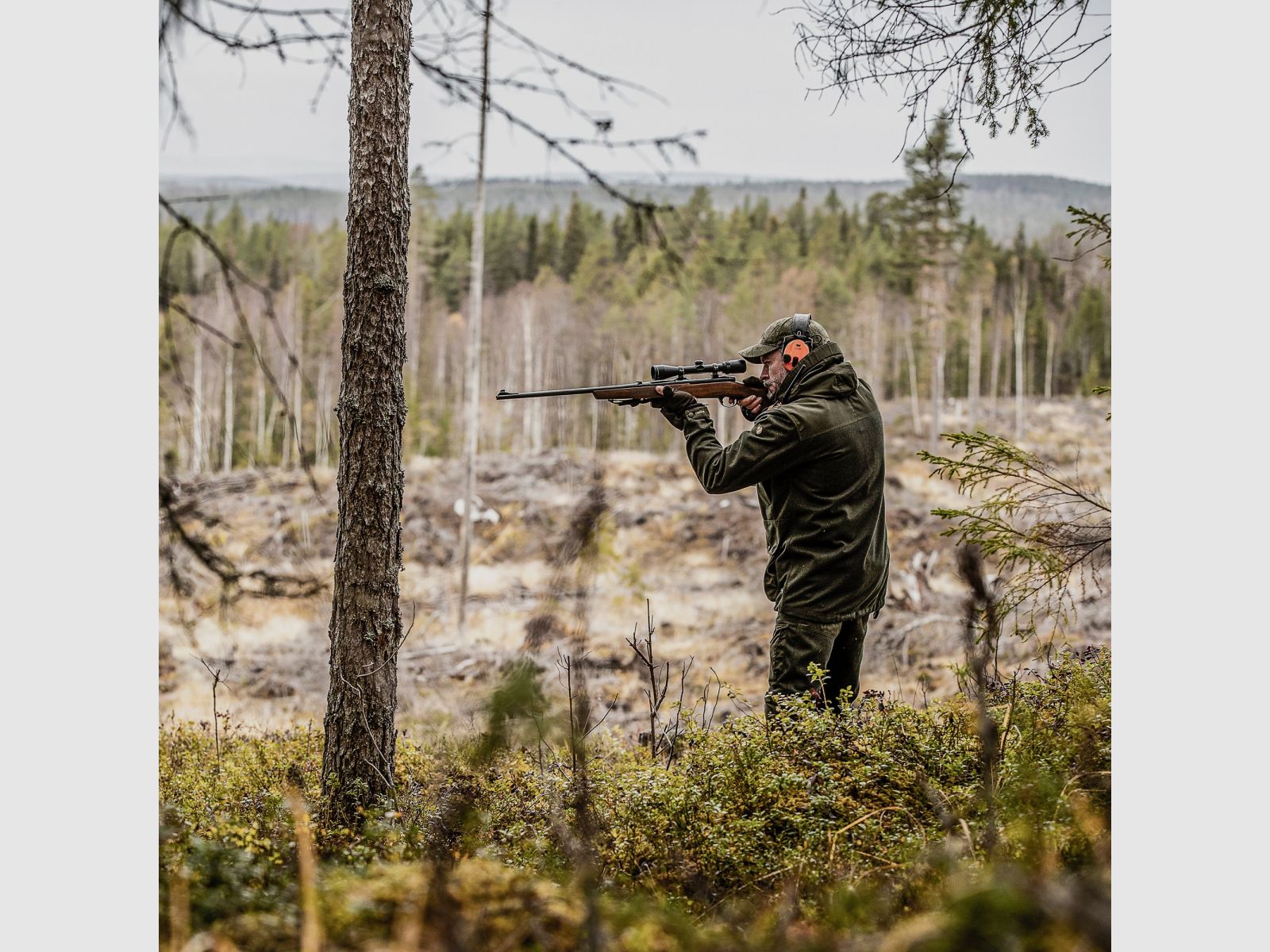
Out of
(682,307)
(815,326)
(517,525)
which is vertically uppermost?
(682,307)

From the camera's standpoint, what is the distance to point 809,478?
3666mm

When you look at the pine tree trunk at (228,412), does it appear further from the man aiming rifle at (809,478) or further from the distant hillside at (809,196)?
the man aiming rifle at (809,478)

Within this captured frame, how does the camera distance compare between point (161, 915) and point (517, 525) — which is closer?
point (161, 915)

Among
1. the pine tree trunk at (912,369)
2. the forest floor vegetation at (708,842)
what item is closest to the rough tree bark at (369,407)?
the forest floor vegetation at (708,842)

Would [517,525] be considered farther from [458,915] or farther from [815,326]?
[458,915]

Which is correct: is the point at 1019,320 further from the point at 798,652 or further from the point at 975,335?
the point at 798,652

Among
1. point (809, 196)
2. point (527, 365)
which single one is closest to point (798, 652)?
point (527, 365)

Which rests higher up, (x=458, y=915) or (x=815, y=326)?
(x=815, y=326)

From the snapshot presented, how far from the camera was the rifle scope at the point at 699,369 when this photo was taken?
3.75 metres

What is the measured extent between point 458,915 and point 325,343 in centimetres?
2518

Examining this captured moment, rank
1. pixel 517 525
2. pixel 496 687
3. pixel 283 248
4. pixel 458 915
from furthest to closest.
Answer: pixel 283 248 < pixel 517 525 < pixel 496 687 < pixel 458 915

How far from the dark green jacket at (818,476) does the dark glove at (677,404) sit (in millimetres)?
25

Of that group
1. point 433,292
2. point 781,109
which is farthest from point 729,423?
point 781,109

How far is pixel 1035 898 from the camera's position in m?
1.80
